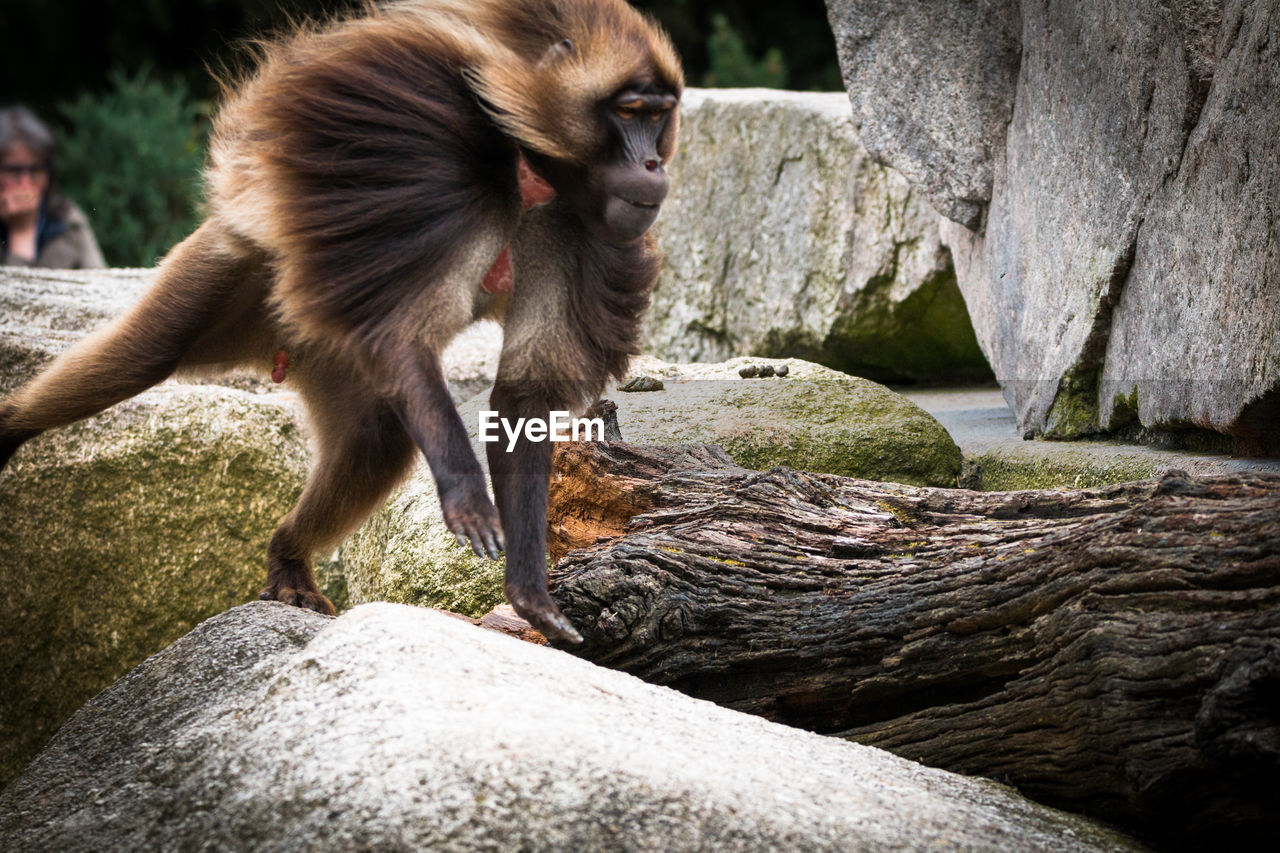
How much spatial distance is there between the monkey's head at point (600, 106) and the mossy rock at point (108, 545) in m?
2.43

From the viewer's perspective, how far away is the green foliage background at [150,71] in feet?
38.7

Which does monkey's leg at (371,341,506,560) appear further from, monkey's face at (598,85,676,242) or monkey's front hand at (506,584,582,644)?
monkey's face at (598,85,676,242)

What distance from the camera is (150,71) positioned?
1314cm

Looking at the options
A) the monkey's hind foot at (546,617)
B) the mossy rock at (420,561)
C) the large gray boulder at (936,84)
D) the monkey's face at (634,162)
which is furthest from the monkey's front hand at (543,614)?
the large gray boulder at (936,84)

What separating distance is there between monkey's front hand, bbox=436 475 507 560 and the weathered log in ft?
1.28

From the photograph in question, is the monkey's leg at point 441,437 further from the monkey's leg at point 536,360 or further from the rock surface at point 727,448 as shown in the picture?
the rock surface at point 727,448

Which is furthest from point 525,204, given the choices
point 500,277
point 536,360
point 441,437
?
point 441,437

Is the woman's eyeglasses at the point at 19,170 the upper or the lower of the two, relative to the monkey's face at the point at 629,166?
upper

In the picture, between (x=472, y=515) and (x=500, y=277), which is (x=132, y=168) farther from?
(x=472, y=515)

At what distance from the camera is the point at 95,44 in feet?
43.4

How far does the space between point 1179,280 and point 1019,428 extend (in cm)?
131

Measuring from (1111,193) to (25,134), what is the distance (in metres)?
6.64

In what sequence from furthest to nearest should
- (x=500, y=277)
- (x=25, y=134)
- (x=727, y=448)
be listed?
(x=25, y=134), (x=727, y=448), (x=500, y=277)

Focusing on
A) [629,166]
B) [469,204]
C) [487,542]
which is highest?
[629,166]
